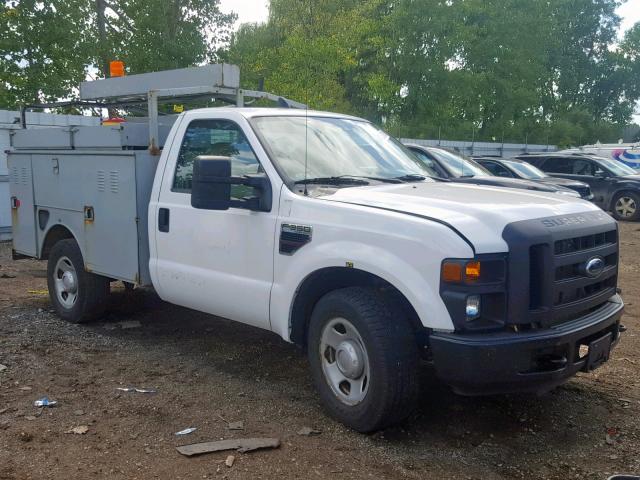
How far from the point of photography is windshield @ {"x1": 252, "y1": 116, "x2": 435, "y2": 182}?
446cm

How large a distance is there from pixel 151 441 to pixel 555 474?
2288 millimetres

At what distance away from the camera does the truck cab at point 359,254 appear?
339 centimetres

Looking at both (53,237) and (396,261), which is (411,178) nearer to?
(396,261)

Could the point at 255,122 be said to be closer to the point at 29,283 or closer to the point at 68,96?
the point at 29,283

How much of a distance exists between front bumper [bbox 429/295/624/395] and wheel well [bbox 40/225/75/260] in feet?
14.3

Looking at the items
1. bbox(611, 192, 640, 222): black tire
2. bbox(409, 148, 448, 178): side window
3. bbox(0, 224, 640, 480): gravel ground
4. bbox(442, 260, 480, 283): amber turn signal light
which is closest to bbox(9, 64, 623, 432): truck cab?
bbox(442, 260, 480, 283): amber turn signal light

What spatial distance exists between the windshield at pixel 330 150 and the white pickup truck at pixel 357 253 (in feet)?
0.05

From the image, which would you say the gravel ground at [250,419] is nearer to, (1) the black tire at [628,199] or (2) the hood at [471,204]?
(2) the hood at [471,204]

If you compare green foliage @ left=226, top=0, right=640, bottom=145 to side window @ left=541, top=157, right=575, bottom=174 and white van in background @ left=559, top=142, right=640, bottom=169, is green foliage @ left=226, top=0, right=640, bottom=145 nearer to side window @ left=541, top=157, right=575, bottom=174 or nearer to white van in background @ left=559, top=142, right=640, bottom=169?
side window @ left=541, top=157, right=575, bottom=174

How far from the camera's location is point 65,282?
6.36 m

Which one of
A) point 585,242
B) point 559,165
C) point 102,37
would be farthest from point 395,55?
point 585,242

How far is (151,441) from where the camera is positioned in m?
3.84

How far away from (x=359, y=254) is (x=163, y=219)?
204 cm

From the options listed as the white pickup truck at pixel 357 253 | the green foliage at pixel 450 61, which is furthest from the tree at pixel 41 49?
the white pickup truck at pixel 357 253
